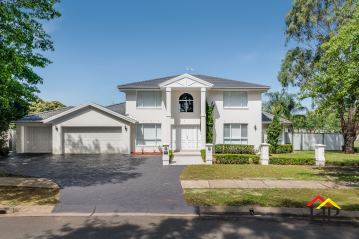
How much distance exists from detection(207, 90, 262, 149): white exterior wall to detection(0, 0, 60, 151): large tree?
15.8 m

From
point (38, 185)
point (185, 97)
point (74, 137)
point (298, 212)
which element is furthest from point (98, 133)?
point (298, 212)

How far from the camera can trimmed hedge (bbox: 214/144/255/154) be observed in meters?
24.4

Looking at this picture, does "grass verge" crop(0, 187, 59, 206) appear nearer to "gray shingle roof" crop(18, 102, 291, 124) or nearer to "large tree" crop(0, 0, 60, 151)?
"large tree" crop(0, 0, 60, 151)

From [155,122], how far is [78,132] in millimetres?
6914

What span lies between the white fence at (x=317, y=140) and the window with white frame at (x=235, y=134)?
9313 millimetres

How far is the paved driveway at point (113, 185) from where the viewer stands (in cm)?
904

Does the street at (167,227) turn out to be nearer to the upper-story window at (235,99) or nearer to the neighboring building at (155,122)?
the neighboring building at (155,122)

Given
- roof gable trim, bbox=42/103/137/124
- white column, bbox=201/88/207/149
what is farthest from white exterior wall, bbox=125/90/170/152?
white column, bbox=201/88/207/149

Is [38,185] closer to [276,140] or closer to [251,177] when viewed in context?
[251,177]

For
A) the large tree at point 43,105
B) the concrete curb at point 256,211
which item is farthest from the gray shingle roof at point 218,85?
the large tree at point 43,105

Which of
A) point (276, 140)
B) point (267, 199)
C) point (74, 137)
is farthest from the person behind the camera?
point (276, 140)

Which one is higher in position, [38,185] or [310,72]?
[310,72]

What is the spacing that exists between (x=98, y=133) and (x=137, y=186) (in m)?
14.3

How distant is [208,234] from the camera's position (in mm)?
6703
